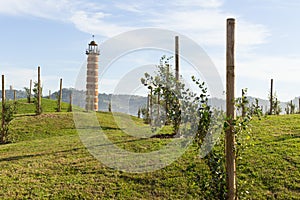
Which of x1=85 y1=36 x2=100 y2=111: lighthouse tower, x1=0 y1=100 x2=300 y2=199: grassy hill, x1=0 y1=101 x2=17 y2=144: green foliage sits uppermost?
x1=85 y1=36 x2=100 y2=111: lighthouse tower

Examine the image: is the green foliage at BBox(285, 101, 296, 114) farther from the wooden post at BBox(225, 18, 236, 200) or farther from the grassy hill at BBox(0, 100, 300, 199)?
the wooden post at BBox(225, 18, 236, 200)

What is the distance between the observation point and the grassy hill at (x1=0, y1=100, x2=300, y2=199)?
7988mm

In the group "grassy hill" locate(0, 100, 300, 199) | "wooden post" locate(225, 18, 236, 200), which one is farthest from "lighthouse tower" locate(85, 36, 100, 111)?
"wooden post" locate(225, 18, 236, 200)

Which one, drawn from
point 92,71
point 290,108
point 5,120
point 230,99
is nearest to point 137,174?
point 230,99

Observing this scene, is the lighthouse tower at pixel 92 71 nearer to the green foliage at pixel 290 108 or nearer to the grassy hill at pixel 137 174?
the green foliage at pixel 290 108

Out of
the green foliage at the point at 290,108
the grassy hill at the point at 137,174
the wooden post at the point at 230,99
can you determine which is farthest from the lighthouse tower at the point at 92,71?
the wooden post at the point at 230,99

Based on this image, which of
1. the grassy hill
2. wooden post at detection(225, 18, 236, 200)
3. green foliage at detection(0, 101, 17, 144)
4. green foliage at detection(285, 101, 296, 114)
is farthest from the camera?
green foliage at detection(285, 101, 296, 114)

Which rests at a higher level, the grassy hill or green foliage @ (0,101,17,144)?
green foliage @ (0,101,17,144)

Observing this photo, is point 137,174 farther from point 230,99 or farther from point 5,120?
point 5,120

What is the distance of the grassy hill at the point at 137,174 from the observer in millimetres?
7988

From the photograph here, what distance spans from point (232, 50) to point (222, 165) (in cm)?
185

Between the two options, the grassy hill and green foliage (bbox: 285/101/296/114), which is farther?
green foliage (bbox: 285/101/296/114)

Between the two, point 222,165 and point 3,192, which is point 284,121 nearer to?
point 222,165

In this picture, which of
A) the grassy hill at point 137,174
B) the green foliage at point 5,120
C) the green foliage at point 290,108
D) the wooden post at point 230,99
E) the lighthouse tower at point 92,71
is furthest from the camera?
the lighthouse tower at point 92,71
